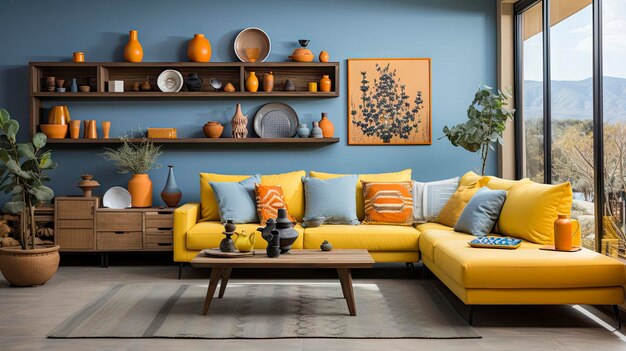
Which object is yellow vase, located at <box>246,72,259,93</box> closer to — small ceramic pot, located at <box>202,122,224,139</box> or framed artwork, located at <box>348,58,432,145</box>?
small ceramic pot, located at <box>202,122,224,139</box>

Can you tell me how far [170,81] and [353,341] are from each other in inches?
149

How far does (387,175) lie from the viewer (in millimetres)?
6500

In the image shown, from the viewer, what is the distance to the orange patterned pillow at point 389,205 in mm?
6133

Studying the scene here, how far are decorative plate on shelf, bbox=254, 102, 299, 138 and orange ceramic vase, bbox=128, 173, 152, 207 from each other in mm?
1236

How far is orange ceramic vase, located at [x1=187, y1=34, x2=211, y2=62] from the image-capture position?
21.8 feet

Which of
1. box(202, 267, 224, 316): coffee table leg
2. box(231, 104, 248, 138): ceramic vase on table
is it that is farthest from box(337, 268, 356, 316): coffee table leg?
box(231, 104, 248, 138): ceramic vase on table

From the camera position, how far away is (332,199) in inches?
242

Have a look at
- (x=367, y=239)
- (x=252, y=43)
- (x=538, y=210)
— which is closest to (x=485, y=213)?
(x=538, y=210)

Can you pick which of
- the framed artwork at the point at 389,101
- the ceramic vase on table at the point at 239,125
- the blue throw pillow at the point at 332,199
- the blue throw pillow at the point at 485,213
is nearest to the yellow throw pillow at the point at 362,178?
the blue throw pillow at the point at 332,199

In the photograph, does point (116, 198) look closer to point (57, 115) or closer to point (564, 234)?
point (57, 115)

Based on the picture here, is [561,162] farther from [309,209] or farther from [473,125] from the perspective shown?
[309,209]

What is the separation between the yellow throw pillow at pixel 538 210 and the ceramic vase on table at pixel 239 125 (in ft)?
9.17

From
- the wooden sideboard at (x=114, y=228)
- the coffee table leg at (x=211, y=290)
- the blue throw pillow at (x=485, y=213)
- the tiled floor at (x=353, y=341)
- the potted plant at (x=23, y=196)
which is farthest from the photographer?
the wooden sideboard at (x=114, y=228)

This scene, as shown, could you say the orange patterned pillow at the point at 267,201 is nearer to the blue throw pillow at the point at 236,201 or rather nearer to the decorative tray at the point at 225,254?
the blue throw pillow at the point at 236,201
